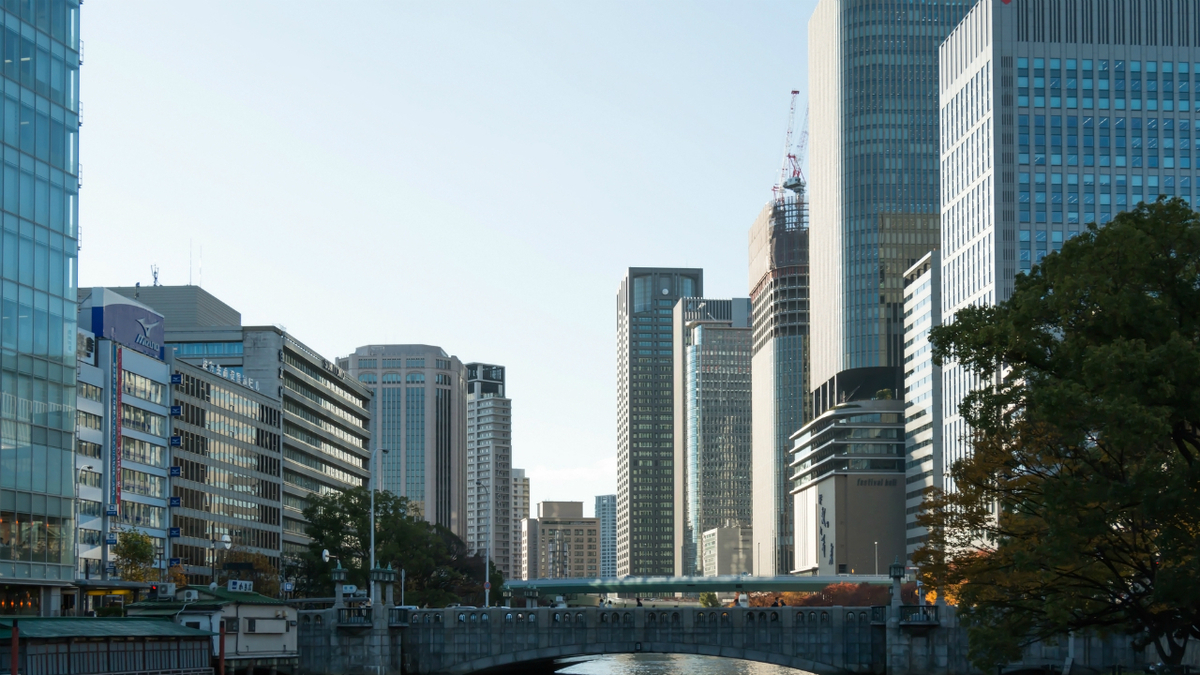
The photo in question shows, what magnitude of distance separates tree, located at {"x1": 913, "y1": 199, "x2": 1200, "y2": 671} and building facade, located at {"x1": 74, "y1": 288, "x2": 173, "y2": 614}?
262 ft

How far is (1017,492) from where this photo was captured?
58562 mm

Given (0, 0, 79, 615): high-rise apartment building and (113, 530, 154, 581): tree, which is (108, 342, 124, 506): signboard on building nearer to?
(113, 530, 154, 581): tree

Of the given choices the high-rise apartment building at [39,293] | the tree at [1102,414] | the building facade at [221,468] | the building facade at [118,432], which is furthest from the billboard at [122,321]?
the tree at [1102,414]

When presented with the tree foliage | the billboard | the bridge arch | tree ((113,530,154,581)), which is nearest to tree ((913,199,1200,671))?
the bridge arch

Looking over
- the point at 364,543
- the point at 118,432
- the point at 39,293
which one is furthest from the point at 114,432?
the point at 39,293

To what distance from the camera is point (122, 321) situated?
5551 inches

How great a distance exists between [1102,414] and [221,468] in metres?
134

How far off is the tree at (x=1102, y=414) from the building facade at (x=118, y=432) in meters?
79.9

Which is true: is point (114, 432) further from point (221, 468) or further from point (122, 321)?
point (221, 468)

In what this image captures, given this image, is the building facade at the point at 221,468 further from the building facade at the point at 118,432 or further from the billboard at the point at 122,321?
the billboard at the point at 122,321

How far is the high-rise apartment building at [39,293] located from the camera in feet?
278

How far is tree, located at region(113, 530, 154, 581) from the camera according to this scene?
400 ft

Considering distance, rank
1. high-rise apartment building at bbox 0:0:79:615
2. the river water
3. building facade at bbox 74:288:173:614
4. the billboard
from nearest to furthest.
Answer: high-rise apartment building at bbox 0:0:79:615
building facade at bbox 74:288:173:614
the river water
the billboard

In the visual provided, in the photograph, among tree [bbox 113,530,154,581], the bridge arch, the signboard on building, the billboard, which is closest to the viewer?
the bridge arch
